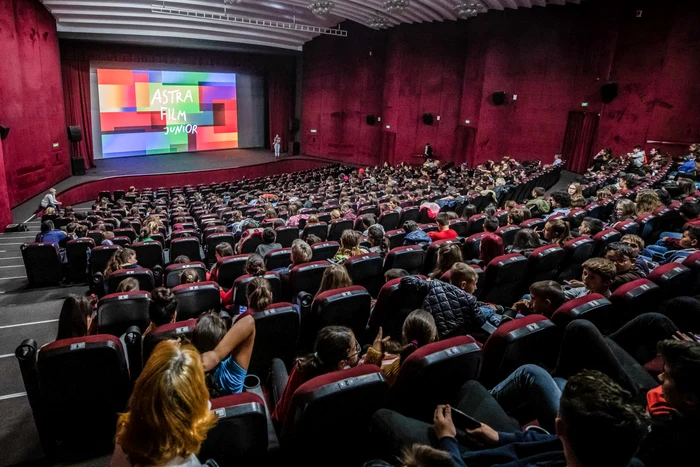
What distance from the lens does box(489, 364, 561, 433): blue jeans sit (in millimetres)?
2145

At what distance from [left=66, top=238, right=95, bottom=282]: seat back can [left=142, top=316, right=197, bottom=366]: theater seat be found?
392cm

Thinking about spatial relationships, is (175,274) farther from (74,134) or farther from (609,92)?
(74,134)

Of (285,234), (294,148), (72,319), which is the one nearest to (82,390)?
(72,319)

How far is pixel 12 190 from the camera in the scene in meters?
11.9

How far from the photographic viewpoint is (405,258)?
464 cm

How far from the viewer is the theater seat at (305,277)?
4.12m

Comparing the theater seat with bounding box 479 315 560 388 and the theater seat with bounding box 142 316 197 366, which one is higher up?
the theater seat with bounding box 479 315 560 388

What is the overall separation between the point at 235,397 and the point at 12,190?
43.8ft

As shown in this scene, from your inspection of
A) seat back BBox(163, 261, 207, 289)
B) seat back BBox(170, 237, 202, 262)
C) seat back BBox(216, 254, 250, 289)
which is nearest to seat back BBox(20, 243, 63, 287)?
seat back BBox(170, 237, 202, 262)

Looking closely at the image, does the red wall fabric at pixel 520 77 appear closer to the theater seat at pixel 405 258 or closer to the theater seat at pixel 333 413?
the theater seat at pixel 405 258

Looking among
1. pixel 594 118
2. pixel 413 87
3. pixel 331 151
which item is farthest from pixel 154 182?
pixel 594 118

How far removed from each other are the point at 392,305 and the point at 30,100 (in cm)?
1444

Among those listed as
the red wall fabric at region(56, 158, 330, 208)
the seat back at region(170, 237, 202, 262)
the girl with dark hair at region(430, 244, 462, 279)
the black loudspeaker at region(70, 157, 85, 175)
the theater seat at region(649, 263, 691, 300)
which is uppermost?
the theater seat at region(649, 263, 691, 300)

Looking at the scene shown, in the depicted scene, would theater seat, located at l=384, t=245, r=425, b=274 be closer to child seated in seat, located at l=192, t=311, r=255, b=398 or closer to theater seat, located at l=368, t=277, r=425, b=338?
theater seat, located at l=368, t=277, r=425, b=338
